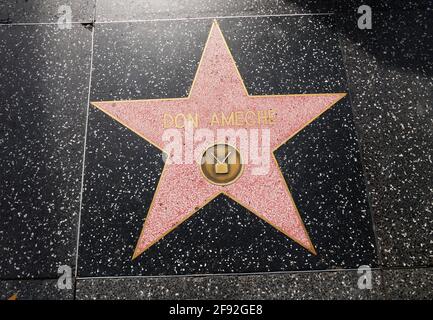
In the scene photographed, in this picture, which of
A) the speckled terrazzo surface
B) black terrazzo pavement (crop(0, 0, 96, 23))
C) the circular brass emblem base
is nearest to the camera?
the speckled terrazzo surface

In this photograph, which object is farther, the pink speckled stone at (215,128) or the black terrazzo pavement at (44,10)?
the black terrazzo pavement at (44,10)

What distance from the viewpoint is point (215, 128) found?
164cm

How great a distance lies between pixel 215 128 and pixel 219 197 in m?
0.33

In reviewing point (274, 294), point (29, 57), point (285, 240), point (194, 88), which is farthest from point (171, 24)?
point (274, 294)

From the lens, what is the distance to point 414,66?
1772 mm

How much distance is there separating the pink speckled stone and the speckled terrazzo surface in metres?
0.04

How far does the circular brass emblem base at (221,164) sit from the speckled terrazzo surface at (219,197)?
4.3 inches

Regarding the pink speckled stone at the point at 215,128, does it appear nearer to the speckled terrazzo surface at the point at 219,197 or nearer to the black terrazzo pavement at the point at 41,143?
the speckled terrazzo surface at the point at 219,197

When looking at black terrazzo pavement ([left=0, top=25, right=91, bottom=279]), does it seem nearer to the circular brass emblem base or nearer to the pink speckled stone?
the pink speckled stone

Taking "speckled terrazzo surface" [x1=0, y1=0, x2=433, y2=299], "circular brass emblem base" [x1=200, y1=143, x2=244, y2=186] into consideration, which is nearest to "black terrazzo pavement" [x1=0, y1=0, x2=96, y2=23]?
"speckled terrazzo surface" [x1=0, y1=0, x2=433, y2=299]

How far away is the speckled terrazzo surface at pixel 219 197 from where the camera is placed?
57.9 inches

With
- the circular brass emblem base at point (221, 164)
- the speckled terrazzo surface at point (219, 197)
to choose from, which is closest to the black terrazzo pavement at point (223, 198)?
the speckled terrazzo surface at point (219, 197)

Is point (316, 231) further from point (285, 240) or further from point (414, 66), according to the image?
point (414, 66)

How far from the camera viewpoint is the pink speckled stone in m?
1.51
